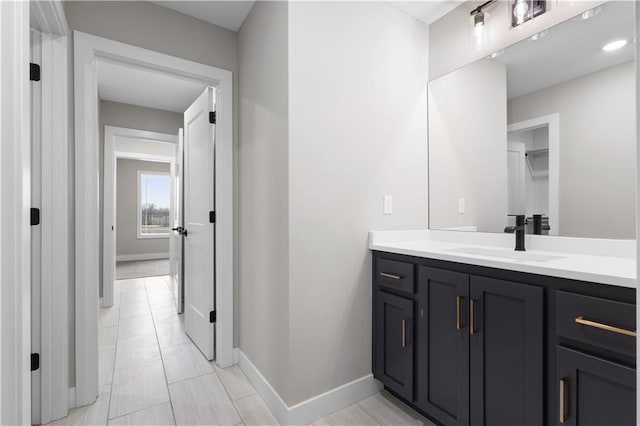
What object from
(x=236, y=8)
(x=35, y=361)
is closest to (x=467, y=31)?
(x=236, y=8)

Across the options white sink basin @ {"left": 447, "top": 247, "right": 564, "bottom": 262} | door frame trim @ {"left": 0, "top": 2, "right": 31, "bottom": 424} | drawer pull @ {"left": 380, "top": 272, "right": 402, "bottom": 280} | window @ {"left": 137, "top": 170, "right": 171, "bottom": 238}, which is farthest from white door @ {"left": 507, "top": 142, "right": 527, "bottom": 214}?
window @ {"left": 137, "top": 170, "right": 171, "bottom": 238}

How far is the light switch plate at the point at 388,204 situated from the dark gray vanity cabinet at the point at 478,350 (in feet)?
1.66

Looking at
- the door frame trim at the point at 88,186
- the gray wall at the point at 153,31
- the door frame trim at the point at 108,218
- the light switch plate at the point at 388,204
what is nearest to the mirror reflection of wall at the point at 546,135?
the light switch plate at the point at 388,204

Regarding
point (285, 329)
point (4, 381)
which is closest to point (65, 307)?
point (4, 381)

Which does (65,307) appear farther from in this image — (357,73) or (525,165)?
(525,165)

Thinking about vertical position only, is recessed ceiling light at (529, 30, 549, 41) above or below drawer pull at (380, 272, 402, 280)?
above

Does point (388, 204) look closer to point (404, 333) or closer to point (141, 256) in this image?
point (404, 333)

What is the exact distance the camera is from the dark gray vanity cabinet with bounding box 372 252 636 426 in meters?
0.97

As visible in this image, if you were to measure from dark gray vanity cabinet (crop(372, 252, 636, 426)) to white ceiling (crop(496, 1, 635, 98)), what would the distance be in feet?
3.79

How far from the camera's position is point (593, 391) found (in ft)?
3.29

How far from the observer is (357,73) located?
184 cm

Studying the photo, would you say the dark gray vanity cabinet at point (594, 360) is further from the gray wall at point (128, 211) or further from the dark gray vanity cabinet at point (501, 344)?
the gray wall at point (128, 211)

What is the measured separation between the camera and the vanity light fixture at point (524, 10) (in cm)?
167

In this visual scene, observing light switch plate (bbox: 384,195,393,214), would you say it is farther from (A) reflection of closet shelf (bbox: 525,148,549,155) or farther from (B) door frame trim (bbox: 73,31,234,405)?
(B) door frame trim (bbox: 73,31,234,405)
